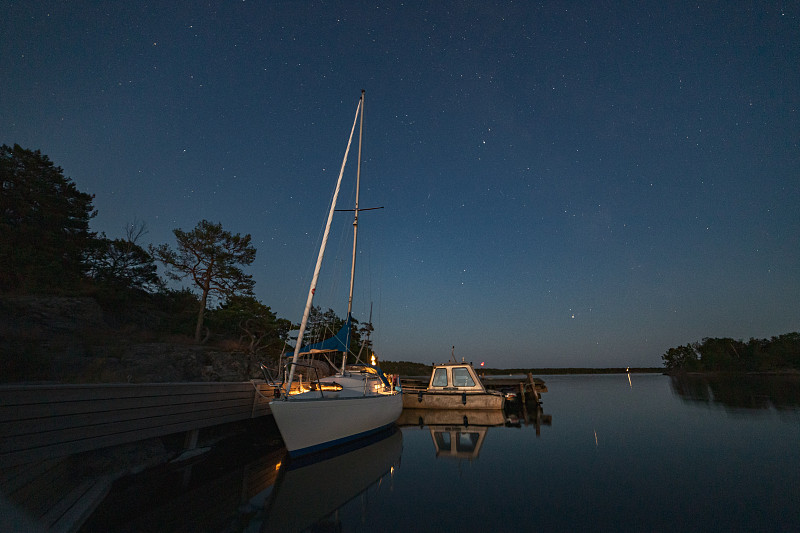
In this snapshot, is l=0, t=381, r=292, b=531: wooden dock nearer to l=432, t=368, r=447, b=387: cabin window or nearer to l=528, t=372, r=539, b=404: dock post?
l=432, t=368, r=447, b=387: cabin window

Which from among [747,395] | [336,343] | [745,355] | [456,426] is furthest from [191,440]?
[745,355]

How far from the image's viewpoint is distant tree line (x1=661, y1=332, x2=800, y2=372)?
74.4 m

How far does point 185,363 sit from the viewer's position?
16578 millimetres

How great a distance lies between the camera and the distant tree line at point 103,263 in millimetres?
17991

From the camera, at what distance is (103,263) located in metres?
22.7

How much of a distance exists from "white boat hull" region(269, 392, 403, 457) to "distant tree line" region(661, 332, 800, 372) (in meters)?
104

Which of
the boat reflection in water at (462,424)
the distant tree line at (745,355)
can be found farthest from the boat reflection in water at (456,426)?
the distant tree line at (745,355)

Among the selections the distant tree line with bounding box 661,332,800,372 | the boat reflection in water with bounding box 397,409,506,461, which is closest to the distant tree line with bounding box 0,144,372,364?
the boat reflection in water with bounding box 397,409,506,461

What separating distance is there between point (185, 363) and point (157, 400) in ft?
35.7

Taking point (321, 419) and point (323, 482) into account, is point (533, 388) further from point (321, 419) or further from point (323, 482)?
point (323, 482)

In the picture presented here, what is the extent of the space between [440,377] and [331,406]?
1067 cm

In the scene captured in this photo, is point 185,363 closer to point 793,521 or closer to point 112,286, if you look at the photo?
point 112,286

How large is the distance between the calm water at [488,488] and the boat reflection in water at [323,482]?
0.03 meters

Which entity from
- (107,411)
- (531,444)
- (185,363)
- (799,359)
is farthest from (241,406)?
(799,359)
